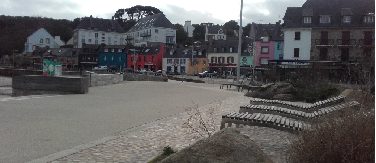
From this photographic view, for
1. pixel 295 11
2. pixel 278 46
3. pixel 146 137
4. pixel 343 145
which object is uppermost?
pixel 295 11

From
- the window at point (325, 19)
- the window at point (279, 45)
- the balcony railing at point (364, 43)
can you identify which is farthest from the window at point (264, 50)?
the balcony railing at point (364, 43)

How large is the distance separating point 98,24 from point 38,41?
16.3 meters

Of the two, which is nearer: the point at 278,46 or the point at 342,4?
the point at 342,4

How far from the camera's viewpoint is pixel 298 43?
42.6 meters

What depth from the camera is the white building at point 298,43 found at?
42156mm

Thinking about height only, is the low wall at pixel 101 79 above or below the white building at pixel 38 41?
below

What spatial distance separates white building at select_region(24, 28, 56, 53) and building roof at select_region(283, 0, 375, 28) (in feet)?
227

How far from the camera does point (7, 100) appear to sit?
43.6 ft

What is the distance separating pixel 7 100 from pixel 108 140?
8502 mm

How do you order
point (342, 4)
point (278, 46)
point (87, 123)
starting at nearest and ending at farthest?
1. point (87, 123)
2. point (342, 4)
3. point (278, 46)

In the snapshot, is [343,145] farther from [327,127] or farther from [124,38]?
[124,38]

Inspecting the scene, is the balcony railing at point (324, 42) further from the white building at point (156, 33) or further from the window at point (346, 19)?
the white building at point (156, 33)

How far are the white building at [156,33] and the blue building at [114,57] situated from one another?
12123 mm

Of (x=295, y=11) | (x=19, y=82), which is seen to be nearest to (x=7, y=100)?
(x=19, y=82)
